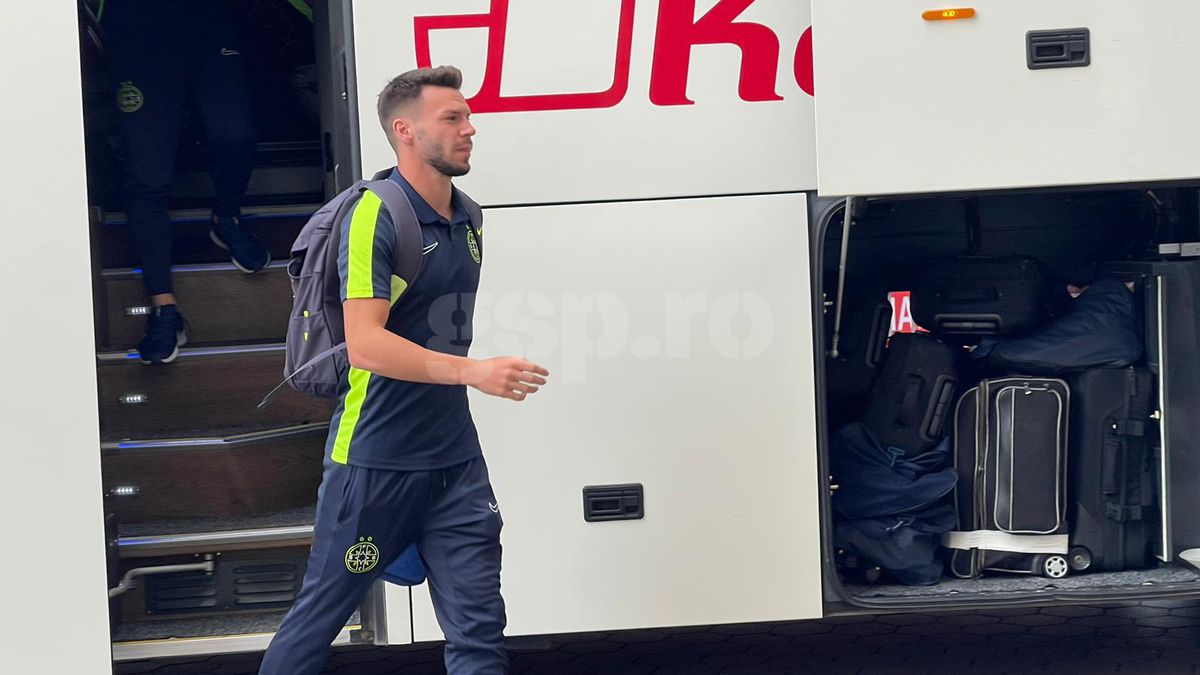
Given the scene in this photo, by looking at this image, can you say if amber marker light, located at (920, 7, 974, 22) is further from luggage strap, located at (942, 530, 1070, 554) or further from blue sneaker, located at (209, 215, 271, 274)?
blue sneaker, located at (209, 215, 271, 274)

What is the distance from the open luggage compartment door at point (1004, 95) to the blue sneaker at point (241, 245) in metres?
2.15

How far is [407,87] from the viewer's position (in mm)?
3074

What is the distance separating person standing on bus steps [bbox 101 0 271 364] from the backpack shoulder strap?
1.66 m

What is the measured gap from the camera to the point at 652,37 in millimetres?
3643

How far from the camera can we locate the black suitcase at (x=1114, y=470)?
13.5 feet

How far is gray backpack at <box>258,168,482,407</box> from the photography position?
9.68 feet

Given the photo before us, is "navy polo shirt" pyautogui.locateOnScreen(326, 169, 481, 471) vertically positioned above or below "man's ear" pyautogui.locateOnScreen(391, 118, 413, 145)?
below

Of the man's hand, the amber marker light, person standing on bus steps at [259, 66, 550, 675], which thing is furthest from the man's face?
the amber marker light

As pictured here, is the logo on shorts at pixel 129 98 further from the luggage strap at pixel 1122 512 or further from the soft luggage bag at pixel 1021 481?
the luggage strap at pixel 1122 512

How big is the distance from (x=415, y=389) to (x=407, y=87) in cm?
72

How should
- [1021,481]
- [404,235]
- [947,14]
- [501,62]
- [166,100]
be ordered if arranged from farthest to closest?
[166,100] < [1021,481] < [501,62] < [947,14] < [404,235]

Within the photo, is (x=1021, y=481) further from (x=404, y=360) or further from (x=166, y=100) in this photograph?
(x=166, y=100)

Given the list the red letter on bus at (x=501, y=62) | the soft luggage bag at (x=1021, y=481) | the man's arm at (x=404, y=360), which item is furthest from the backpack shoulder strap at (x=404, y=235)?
the soft luggage bag at (x=1021, y=481)

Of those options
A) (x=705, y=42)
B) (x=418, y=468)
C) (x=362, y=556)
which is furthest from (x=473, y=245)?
(x=705, y=42)
